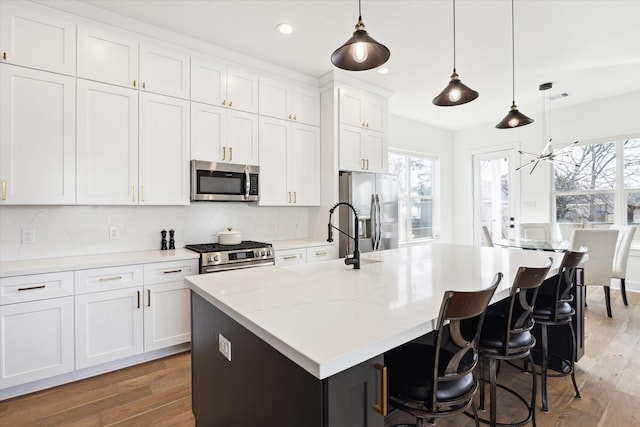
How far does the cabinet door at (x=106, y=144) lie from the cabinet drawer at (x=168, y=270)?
63cm

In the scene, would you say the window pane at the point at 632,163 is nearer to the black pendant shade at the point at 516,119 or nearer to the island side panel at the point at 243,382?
the black pendant shade at the point at 516,119

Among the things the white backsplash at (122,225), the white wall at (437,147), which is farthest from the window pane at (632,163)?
the white backsplash at (122,225)

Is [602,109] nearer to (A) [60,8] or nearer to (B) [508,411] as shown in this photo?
(B) [508,411]

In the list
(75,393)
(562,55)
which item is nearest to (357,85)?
(562,55)

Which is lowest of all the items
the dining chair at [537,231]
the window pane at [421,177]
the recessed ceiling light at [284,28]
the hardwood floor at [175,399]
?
the hardwood floor at [175,399]

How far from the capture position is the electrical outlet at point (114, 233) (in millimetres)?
2996

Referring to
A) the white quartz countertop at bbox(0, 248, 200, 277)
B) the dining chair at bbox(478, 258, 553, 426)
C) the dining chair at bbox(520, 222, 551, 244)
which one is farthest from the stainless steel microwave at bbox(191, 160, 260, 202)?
the dining chair at bbox(520, 222, 551, 244)

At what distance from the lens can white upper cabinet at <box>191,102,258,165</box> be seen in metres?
3.21

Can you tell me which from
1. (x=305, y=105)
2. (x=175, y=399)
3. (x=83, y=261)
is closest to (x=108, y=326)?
(x=83, y=261)

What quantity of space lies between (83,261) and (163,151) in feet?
3.74

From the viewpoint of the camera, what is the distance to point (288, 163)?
3867 mm

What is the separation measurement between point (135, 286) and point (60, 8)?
224 centimetres

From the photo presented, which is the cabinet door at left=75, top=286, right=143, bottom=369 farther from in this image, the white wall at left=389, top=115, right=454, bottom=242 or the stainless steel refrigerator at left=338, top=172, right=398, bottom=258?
the white wall at left=389, top=115, right=454, bottom=242

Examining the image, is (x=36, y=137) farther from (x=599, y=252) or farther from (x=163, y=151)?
(x=599, y=252)
